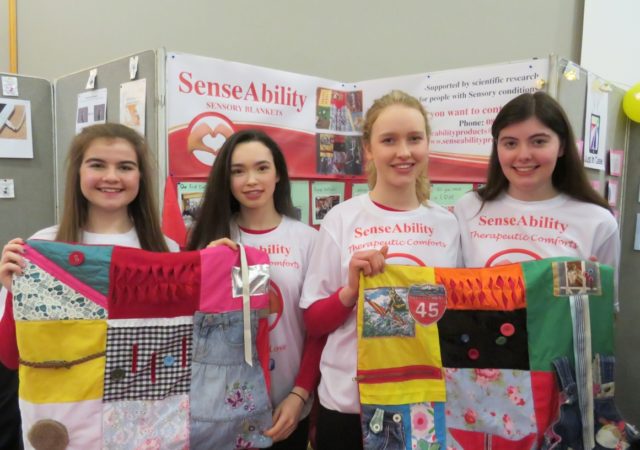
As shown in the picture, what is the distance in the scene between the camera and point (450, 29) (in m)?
3.66

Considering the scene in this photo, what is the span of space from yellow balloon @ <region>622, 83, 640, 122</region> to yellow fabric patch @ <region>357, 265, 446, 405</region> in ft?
6.81

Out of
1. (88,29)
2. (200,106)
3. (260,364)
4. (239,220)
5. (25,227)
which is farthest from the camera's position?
(88,29)

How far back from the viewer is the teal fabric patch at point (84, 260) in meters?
1.26

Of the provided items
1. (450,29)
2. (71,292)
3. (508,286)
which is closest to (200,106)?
(71,292)

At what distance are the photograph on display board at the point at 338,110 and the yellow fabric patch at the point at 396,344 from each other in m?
1.59

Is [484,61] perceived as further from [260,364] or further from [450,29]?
[260,364]

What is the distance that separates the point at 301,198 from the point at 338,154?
14.3 inches

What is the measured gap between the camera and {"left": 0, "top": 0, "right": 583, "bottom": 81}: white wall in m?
3.73

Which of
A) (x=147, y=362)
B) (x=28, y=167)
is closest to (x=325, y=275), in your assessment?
(x=147, y=362)

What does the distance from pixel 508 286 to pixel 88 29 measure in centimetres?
408

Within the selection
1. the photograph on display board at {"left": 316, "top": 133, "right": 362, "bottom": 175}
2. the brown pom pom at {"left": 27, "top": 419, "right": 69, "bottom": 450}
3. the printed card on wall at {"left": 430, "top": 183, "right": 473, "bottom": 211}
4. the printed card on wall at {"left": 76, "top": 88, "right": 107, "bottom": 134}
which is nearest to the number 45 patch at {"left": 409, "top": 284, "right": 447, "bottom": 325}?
the brown pom pom at {"left": 27, "top": 419, "right": 69, "bottom": 450}

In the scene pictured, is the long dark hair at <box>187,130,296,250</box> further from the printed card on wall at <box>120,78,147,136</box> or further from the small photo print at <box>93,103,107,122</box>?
the small photo print at <box>93,103,107,122</box>

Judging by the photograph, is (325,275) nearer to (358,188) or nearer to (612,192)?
(358,188)

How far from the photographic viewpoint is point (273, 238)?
165cm
